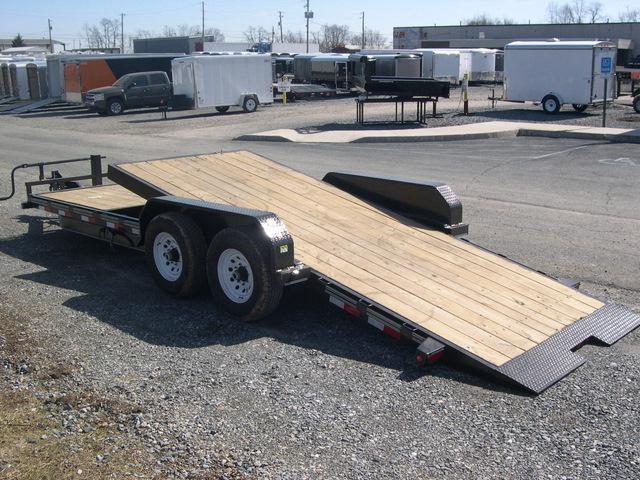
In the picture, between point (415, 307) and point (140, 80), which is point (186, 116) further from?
point (415, 307)

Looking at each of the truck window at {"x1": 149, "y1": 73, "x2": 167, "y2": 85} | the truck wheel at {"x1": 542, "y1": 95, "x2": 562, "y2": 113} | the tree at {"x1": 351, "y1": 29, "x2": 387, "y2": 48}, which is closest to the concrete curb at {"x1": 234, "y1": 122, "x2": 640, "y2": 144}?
the truck wheel at {"x1": 542, "y1": 95, "x2": 562, "y2": 113}

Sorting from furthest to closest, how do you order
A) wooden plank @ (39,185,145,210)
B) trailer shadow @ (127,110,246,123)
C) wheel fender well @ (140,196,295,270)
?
1. trailer shadow @ (127,110,246,123)
2. wooden plank @ (39,185,145,210)
3. wheel fender well @ (140,196,295,270)

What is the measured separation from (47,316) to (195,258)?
1436 mm

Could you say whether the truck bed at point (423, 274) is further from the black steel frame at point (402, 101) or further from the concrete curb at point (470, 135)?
the black steel frame at point (402, 101)

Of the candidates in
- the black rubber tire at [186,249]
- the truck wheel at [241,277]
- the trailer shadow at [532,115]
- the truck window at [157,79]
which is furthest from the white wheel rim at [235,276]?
the truck window at [157,79]

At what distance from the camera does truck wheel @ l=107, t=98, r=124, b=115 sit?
3453 centimetres

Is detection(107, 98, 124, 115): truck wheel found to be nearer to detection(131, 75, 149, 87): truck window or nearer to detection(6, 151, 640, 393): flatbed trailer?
detection(131, 75, 149, 87): truck window

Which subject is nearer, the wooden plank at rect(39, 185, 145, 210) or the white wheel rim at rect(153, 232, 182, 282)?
the white wheel rim at rect(153, 232, 182, 282)

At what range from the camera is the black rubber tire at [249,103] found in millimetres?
34188

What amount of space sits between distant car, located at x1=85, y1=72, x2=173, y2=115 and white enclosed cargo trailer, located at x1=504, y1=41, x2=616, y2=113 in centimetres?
1550

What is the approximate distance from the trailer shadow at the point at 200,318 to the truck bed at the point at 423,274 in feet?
1.03

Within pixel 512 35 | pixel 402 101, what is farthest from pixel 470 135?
pixel 512 35

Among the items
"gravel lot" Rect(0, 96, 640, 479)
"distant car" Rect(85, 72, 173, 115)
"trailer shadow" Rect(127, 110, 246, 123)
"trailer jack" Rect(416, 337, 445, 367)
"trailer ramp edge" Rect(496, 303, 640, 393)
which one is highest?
"distant car" Rect(85, 72, 173, 115)

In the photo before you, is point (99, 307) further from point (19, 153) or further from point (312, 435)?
point (19, 153)
